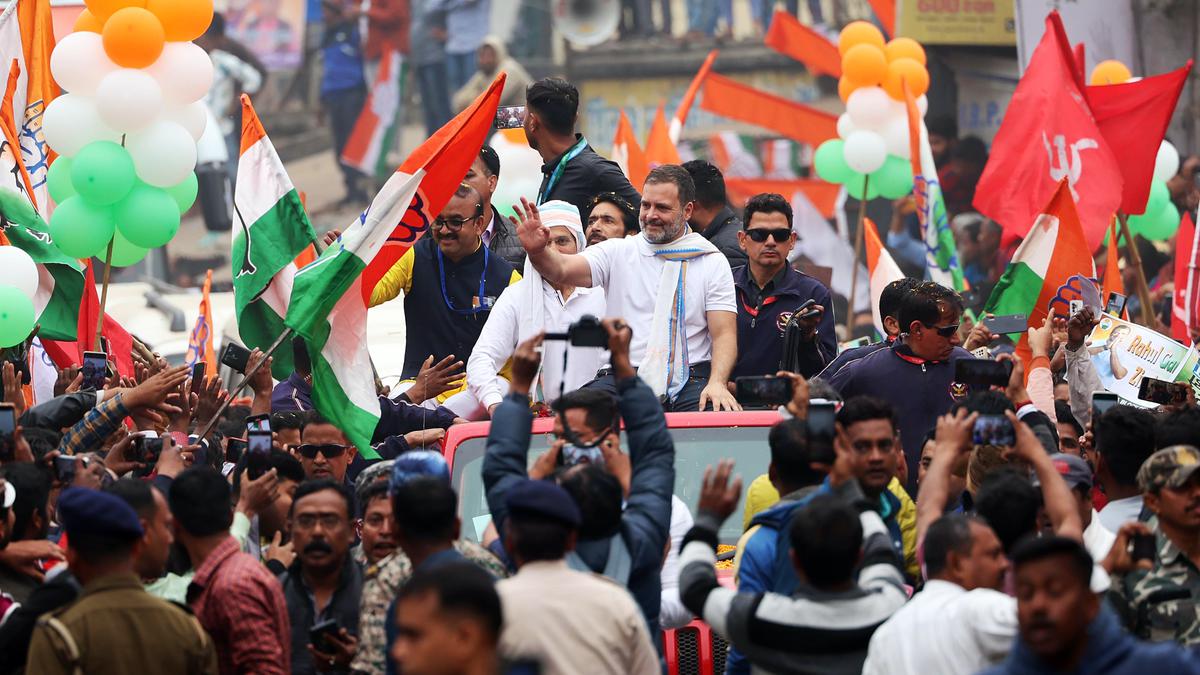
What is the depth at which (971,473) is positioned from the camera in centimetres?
730

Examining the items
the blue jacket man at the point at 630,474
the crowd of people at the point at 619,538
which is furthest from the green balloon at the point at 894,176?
the blue jacket man at the point at 630,474

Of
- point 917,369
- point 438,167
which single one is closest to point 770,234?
point 917,369

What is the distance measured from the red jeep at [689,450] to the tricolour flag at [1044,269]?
3242 millimetres

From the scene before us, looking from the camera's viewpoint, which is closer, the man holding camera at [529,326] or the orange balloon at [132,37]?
the man holding camera at [529,326]

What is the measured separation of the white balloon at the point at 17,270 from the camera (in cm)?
1005

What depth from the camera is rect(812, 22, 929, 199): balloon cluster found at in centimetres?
1533

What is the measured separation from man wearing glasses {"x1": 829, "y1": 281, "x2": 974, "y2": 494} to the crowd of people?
1 centimetres

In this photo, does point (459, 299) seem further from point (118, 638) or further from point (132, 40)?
point (118, 638)

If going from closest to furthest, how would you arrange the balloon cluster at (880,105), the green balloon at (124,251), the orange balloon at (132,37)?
the orange balloon at (132,37), the green balloon at (124,251), the balloon cluster at (880,105)

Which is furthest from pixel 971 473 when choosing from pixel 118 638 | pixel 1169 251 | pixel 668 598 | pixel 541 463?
pixel 1169 251

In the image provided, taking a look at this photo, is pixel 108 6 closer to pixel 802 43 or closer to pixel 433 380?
pixel 433 380

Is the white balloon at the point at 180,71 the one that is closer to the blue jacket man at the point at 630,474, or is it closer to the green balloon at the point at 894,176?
the blue jacket man at the point at 630,474


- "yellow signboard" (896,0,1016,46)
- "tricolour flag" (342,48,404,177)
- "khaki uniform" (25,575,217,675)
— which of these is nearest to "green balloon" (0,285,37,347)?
"khaki uniform" (25,575,217,675)

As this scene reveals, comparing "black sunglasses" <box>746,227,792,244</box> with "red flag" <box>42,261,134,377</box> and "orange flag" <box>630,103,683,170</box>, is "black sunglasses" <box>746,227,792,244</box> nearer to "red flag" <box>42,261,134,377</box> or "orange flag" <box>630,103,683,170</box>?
"red flag" <box>42,261,134,377</box>
